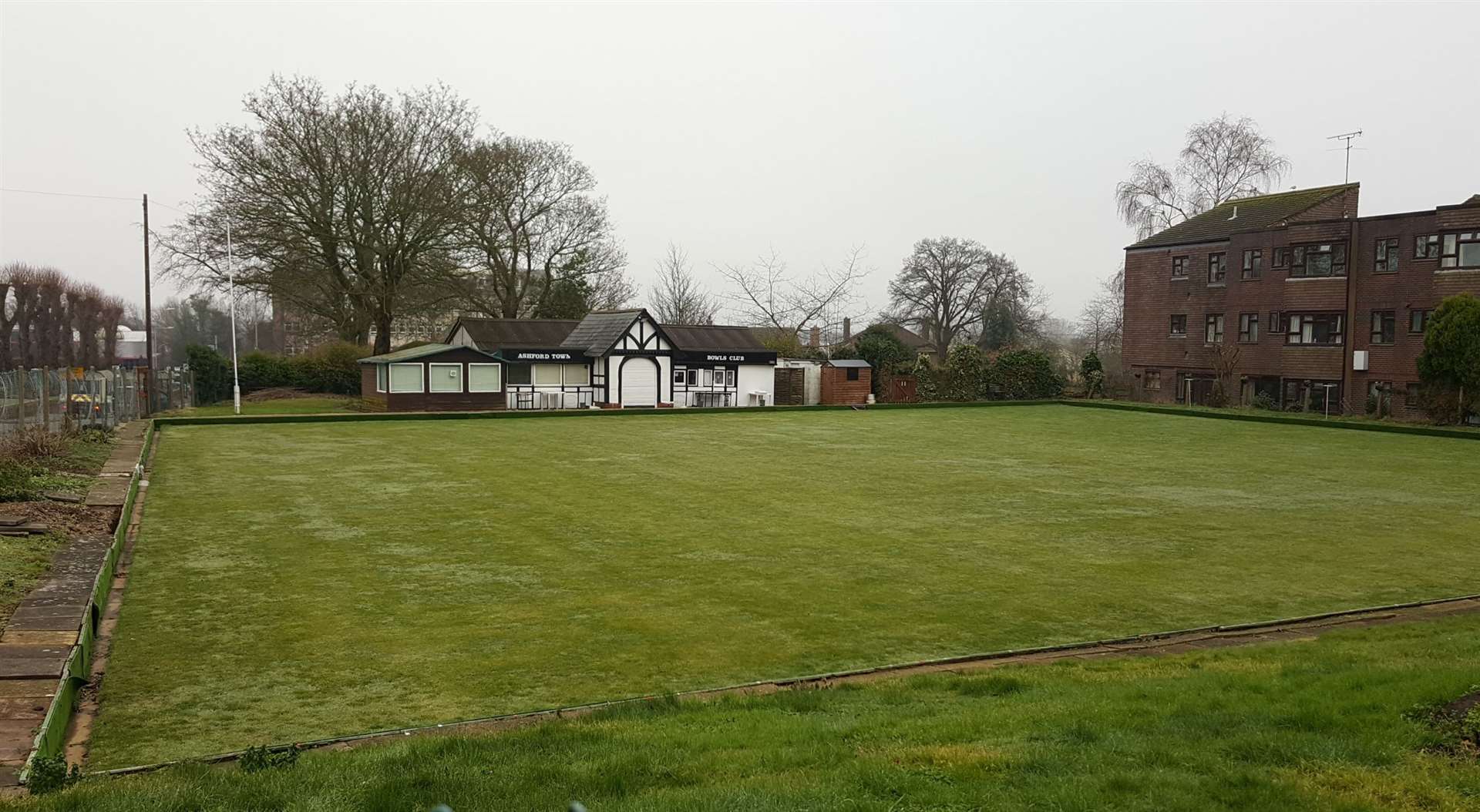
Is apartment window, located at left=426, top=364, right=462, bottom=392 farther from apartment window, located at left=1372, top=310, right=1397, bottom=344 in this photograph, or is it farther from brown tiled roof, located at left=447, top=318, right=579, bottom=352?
apartment window, located at left=1372, top=310, right=1397, bottom=344

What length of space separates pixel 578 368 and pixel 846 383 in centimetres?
1240

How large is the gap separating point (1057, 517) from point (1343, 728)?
10.0m

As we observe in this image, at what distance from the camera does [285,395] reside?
4481 cm

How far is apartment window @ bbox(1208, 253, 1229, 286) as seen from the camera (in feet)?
141

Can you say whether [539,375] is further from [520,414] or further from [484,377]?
[520,414]

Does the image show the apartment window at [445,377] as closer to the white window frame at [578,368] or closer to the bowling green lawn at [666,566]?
the white window frame at [578,368]

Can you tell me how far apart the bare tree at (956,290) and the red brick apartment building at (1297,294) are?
2367 centimetres

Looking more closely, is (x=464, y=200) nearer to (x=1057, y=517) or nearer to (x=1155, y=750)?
(x=1057, y=517)

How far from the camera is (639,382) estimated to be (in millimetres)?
43312

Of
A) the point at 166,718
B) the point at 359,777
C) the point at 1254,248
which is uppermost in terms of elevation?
the point at 1254,248

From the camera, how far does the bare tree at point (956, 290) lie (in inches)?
2835

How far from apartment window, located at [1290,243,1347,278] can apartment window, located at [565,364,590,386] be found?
29.0 metres

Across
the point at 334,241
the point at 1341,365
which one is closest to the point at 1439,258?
the point at 1341,365

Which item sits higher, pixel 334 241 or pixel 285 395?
pixel 334 241
